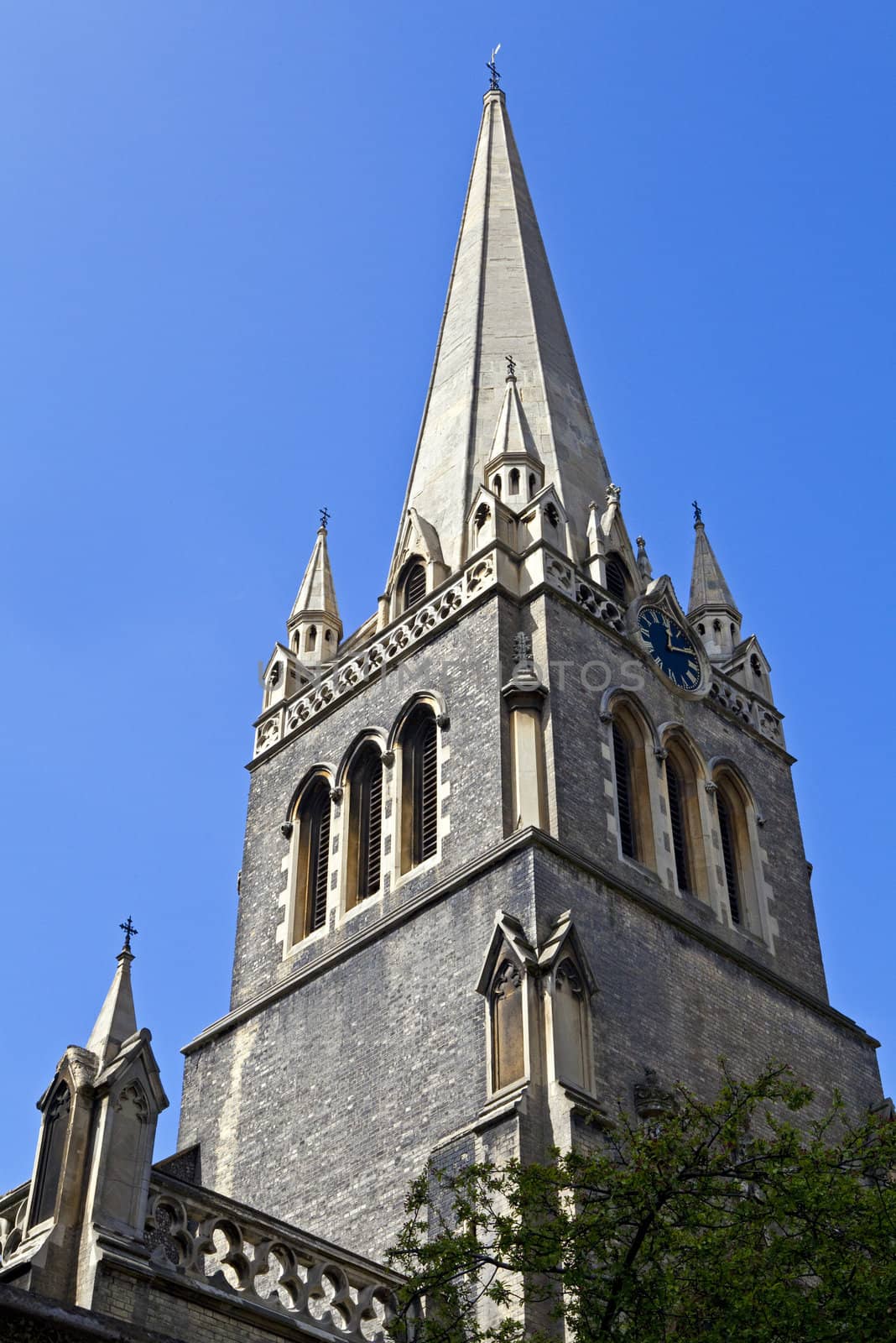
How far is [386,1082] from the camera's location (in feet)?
84.2

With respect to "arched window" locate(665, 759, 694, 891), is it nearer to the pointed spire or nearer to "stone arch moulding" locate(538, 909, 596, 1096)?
"stone arch moulding" locate(538, 909, 596, 1096)

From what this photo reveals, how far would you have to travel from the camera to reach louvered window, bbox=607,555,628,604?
3331 cm

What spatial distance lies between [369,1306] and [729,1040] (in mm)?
8389

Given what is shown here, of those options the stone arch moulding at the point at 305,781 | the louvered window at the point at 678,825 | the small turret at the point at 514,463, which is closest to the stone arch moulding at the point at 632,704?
the louvered window at the point at 678,825

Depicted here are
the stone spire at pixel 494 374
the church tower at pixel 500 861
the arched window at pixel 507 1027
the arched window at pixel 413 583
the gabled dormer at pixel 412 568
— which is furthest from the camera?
the stone spire at pixel 494 374

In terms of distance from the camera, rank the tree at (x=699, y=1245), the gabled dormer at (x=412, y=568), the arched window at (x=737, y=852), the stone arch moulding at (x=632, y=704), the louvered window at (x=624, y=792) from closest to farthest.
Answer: the tree at (x=699, y=1245) → the louvered window at (x=624, y=792) → the stone arch moulding at (x=632, y=704) → the arched window at (x=737, y=852) → the gabled dormer at (x=412, y=568)

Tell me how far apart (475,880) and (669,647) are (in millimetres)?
7779

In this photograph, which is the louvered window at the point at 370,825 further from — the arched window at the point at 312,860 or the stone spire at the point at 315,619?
the stone spire at the point at 315,619

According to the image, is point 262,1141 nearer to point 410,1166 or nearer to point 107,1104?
point 410,1166

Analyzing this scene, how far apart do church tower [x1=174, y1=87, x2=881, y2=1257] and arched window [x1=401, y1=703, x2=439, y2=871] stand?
1.9 inches

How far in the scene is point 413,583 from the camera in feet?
111

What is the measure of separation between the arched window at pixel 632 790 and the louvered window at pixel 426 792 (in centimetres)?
289

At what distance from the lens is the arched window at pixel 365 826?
97.2 feet

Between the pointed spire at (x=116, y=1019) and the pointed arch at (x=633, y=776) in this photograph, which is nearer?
the pointed spire at (x=116, y=1019)
